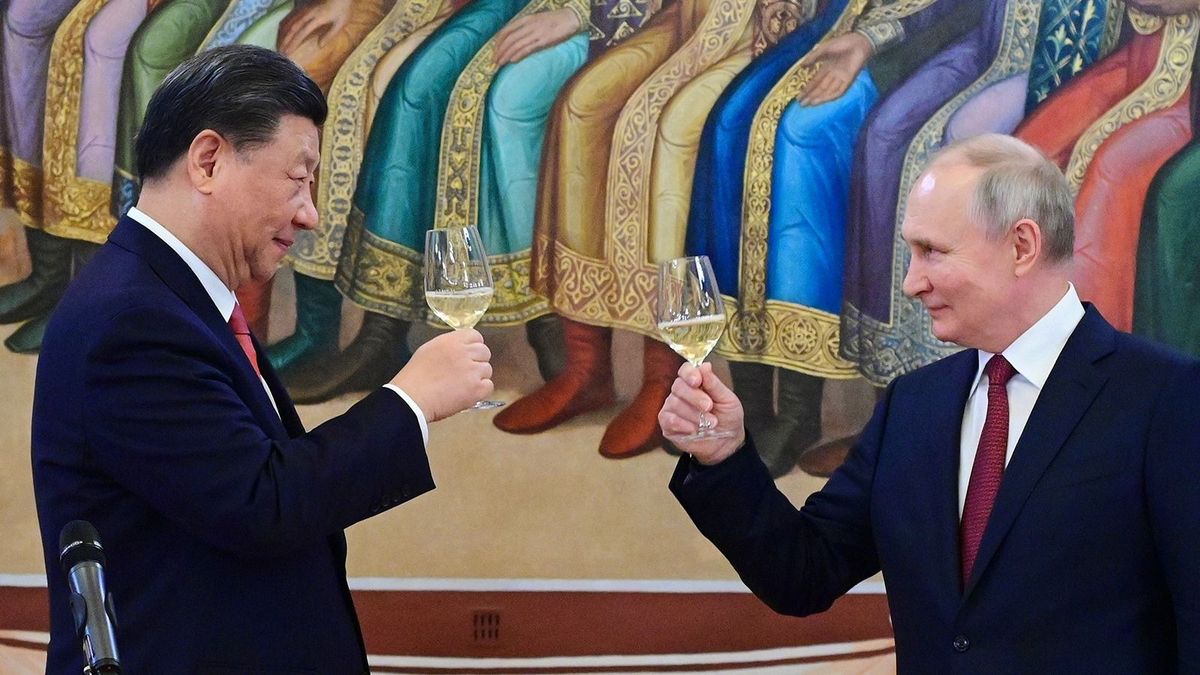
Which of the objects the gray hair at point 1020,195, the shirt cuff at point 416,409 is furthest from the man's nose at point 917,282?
the shirt cuff at point 416,409

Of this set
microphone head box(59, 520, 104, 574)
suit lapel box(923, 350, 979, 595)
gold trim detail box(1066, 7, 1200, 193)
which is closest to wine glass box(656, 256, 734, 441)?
suit lapel box(923, 350, 979, 595)

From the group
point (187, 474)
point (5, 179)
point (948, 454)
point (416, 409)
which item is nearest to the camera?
point (187, 474)

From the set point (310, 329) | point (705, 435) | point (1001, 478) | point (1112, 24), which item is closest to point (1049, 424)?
point (1001, 478)

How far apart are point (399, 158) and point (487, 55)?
405mm

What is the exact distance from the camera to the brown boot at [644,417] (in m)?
3.89

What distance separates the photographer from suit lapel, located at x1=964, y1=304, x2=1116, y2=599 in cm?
220

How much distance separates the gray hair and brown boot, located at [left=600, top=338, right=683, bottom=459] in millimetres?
1653

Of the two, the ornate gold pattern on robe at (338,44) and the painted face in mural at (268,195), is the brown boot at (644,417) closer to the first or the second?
the ornate gold pattern on robe at (338,44)

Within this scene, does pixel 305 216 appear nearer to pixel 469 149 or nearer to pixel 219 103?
pixel 219 103

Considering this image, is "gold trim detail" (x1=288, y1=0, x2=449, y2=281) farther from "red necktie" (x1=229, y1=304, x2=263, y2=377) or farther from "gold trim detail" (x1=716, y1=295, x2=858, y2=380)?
"red necktie" (x1=229, y1=304, x2=263, y2=377)

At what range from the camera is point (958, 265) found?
233cm

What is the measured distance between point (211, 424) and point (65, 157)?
2.28 meters

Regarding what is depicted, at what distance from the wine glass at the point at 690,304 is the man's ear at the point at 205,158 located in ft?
2.57

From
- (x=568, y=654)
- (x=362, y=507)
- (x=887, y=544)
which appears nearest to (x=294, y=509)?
(x=362, y=507)
